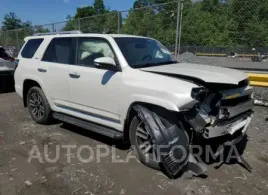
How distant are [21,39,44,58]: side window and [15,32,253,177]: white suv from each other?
0.23 metres

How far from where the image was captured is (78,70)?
484 cm

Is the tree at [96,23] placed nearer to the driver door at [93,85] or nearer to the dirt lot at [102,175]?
the driver door at [93,85]

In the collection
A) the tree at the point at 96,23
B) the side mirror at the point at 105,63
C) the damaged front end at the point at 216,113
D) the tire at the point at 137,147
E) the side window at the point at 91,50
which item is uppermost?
the tree at the point at 96,23

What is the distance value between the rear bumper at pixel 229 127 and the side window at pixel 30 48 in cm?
418

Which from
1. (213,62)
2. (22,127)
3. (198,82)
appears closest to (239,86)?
(198,82)

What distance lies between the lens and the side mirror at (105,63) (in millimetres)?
4152

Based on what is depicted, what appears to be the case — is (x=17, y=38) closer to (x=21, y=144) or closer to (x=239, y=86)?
(x=21, y=144)

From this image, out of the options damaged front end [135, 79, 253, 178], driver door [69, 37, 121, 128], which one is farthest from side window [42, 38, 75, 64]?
damaged front end [135, 79, 253, 178]

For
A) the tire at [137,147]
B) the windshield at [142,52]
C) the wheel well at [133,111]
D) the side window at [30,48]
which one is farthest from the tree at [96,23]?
the tire at [137,147]

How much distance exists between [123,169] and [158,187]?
693mm

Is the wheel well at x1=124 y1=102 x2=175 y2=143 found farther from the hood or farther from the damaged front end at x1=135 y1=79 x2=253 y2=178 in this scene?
the hood

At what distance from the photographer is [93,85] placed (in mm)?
4566

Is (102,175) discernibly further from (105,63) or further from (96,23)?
(96,23)

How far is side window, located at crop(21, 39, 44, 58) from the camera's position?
6.06m
